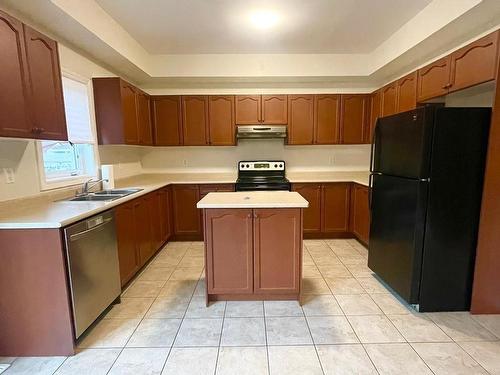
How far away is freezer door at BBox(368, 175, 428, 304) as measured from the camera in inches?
83.0

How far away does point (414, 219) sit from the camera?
6.95 feet

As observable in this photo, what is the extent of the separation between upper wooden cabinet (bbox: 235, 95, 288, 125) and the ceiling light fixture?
116 cm

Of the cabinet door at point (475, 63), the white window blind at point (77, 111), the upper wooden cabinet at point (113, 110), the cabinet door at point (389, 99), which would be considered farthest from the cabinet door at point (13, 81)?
the cabinet door at point (389, 99)

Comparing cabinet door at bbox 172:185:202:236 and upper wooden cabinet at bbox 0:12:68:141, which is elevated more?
upper wooden cabinet at bbox 0:12:68:141

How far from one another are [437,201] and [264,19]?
237cm

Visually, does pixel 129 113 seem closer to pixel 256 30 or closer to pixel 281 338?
pixel 256 30

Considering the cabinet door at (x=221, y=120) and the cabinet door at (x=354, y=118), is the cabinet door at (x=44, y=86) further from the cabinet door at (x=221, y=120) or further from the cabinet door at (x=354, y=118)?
the cabinet door at (x=354, y=118)

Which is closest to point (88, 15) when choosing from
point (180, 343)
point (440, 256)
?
point (180, 343)

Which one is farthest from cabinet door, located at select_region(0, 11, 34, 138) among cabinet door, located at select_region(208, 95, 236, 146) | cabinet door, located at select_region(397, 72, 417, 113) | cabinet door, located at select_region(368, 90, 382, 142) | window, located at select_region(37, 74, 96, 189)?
cabinet door, located at select_region(368, 90, 382, 142)

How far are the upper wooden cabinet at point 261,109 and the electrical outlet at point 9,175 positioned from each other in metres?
2.76

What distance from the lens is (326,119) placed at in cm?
408

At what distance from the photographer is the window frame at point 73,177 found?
2.29 metres

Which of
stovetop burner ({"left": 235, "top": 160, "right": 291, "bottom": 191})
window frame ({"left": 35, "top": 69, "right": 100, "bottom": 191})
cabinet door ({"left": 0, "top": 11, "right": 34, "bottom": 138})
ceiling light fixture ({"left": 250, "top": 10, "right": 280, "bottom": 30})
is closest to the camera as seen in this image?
cabinet door ({"left": 0, "top": 11, "right": 34, "bottom": 138})

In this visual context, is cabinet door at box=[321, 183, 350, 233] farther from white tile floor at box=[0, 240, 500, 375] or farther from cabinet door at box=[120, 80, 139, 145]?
cabinet door at box=[120, 80, 139, 145]
